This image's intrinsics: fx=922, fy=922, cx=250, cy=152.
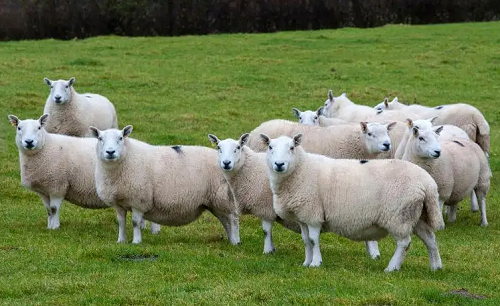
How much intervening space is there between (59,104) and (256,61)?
13010 millimetres

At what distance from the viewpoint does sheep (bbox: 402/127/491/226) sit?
11.6 m

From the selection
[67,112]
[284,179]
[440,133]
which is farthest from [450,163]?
[67,112]

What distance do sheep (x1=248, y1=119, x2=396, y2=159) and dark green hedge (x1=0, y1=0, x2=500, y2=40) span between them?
26.7 m

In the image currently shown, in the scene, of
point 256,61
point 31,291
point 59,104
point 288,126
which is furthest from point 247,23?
point 31,291

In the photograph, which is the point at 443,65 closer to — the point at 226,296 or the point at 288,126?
the point at 288,126

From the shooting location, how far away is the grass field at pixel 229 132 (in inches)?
323

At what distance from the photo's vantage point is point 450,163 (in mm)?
12008

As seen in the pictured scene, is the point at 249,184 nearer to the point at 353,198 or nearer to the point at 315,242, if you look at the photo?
the point at 315,242

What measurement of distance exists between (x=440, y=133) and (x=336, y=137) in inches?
62.9

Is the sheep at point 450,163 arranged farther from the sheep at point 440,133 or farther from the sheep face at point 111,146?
the sheep face at point 111,146

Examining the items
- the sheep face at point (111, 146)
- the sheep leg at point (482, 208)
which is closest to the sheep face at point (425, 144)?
the sheep leg at point (482, 208)

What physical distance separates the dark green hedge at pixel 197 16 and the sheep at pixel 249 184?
1151 inches

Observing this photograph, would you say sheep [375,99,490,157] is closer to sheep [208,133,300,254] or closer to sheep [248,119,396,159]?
Result: sheep [248,119,396,159]

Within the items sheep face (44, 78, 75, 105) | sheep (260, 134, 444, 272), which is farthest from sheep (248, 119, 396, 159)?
sheep face (44, 78, 75, 105)
